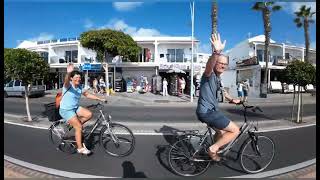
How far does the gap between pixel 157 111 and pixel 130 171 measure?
22.6 inches

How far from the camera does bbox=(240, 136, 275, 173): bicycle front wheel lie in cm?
261

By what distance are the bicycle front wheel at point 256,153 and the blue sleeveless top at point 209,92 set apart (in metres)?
0.51

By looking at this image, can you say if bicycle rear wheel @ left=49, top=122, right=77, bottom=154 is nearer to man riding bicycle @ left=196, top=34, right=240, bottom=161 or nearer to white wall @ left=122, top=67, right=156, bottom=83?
white wall @ left=122, top=67, right=156, bottom=83

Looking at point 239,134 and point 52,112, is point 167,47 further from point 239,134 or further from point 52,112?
point 52,112

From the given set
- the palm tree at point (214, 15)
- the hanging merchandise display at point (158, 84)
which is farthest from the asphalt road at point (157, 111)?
the palm tree at point (214, 15)

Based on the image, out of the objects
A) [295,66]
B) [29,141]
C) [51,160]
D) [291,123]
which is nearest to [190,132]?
[291,123]

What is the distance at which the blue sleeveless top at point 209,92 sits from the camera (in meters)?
2.33

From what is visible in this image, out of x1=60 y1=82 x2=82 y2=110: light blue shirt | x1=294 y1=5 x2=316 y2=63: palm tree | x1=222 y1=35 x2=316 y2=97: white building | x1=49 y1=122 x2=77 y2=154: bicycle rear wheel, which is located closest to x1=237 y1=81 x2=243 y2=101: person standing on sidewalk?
x1=222 y1=35 x2=316 y2=97: white building

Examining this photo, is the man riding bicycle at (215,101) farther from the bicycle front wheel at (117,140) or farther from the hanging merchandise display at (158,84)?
the bicycle front wheel at (117,140)

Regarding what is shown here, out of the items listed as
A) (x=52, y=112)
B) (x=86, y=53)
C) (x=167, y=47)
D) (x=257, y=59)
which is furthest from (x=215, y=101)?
(x=52, y=112)

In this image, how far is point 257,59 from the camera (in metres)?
2.14

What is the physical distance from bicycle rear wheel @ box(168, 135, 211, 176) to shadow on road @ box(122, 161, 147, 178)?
274 millimetres

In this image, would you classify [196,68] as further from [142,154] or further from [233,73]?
[142,154]

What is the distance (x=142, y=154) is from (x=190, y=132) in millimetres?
433
